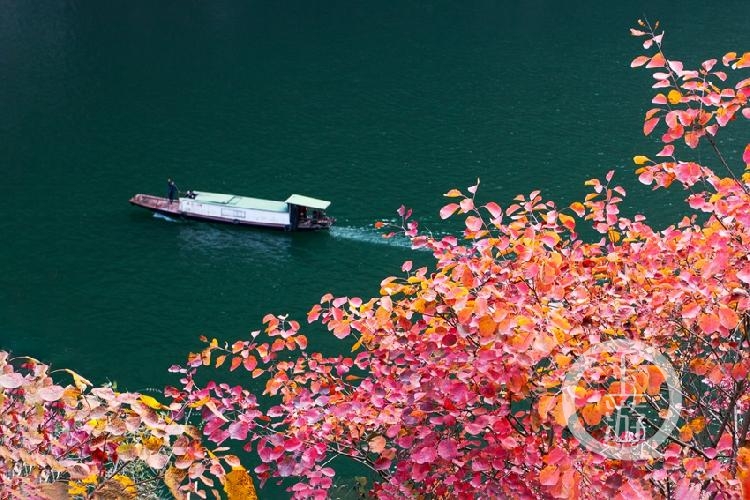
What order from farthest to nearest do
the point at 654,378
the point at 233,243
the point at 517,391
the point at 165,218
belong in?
the point at 165,218, the point at 233,243, the point at 517,391, the point at 654,378

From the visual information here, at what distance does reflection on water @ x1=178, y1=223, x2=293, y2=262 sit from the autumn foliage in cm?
3164

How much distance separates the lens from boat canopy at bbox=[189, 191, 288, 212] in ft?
152

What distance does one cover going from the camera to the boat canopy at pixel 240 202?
46219 mm

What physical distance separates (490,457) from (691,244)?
3.95 meters

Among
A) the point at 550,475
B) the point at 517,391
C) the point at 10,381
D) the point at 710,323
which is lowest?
the point at 550,475

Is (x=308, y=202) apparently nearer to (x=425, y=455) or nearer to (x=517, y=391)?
(x=425, y=455)

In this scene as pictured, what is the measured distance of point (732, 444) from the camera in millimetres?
7539

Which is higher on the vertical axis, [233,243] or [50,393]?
[50,393]

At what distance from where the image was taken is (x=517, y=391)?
318 inches

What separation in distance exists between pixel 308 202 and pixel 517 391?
123ft

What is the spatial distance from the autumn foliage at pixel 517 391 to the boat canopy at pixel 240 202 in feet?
113

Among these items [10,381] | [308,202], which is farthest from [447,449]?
[308,202]

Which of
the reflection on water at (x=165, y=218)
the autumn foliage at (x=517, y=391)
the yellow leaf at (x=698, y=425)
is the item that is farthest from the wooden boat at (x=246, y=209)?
the yellow leaf at (x=698, y=425)


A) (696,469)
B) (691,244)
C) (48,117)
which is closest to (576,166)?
(48,117)
